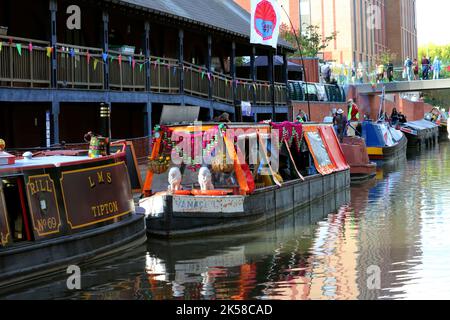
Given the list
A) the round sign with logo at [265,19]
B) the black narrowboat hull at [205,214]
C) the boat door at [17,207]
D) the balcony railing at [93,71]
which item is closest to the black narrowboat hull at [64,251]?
the boat door at [17,207]

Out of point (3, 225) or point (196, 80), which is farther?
point (196, 80)

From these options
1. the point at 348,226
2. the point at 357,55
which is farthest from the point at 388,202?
the point at 357,55

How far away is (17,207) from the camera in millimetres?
13016

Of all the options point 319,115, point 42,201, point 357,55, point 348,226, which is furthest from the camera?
point 357,55

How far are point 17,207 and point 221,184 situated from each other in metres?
6.61

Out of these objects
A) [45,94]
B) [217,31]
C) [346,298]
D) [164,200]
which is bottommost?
[346,298]

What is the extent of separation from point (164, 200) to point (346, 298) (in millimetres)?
6016

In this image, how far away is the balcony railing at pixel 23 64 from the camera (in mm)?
20625

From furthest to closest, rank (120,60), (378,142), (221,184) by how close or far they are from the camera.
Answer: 1. (378,142)
2. (120,60)
3. (221,184)

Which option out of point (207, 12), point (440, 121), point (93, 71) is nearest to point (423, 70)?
point (440, 121)

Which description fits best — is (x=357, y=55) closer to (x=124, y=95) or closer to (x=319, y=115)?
(x=319, y=115)

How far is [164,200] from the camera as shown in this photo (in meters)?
16.5

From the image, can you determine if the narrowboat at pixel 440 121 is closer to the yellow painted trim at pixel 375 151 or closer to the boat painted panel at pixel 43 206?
the yellow painted trim at pixel 375 151

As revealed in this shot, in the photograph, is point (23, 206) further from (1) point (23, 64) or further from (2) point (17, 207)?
(1) point (23, 64)
